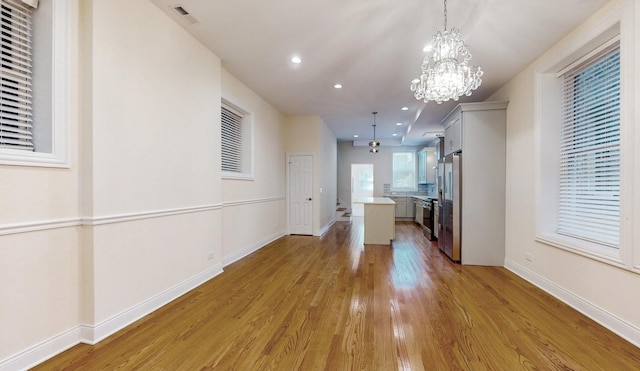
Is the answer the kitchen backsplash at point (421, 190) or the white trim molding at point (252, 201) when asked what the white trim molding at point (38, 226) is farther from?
the kitchen backsplash at point (421, 190)

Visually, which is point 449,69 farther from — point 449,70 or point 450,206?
point 450,206

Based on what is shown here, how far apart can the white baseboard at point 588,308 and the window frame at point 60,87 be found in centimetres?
450

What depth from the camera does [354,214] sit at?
36.2 ft

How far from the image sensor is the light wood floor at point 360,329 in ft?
5.97

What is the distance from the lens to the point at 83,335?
80.3 inches

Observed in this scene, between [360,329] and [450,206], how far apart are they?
3.00m

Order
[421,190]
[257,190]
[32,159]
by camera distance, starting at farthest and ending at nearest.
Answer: [421,190], [257,190], [32,159]

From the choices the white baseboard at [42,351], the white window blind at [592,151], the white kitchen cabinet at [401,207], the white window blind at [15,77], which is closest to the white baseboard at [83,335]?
the white baseboard at [42,351]

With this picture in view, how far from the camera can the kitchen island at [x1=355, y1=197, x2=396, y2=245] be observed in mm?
5492

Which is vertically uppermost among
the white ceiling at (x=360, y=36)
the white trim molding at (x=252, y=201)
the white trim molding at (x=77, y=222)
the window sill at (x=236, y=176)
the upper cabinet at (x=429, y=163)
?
the white ceiling at (x=360, y=36)

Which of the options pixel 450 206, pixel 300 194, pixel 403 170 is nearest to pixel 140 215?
pixel 300 194

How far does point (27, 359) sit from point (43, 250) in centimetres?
69

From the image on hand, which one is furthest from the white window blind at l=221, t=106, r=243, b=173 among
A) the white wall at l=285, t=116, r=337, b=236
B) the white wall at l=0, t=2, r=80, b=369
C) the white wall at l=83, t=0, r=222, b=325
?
the white wall at l=0, t=2, r=80, b=369

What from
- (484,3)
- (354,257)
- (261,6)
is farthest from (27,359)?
(484,3)
